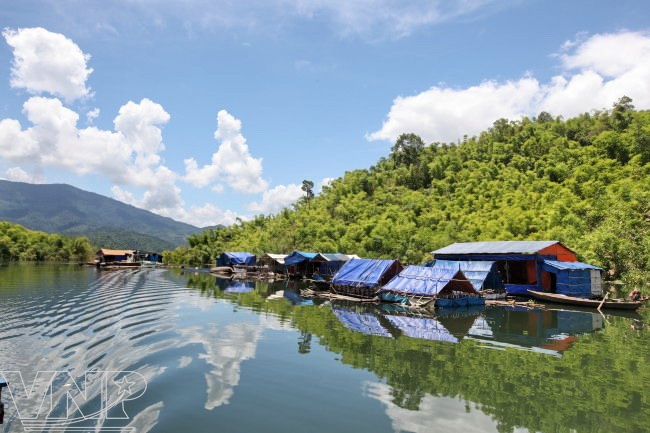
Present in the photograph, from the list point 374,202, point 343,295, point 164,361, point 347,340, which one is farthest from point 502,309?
point 374,202

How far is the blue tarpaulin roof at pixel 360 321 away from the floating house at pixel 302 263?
2403cm

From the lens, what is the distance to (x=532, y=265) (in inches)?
1423

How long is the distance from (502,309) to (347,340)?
16451mm

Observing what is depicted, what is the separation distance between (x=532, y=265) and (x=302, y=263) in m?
30.7

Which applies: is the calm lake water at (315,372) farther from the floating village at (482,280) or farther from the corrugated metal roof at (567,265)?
the corrugated metal roof at (567,265)

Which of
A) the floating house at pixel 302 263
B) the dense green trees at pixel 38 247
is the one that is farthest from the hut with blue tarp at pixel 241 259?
the dense green trees at pixel 38 247

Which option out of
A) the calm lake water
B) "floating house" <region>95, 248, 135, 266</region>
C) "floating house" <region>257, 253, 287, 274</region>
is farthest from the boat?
"floating house" <region>95, 248, 135, 266</region>

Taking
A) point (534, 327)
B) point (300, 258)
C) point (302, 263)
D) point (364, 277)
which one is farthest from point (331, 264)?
point (534, 327)

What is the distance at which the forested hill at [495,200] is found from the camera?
150 ft

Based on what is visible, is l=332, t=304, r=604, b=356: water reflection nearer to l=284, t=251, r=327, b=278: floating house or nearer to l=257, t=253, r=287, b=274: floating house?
l=284, t=251, r=327, b=278: floating house

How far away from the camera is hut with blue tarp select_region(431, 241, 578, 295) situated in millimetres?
34441

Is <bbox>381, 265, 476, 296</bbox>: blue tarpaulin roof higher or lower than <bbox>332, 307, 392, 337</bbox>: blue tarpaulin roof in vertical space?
higher

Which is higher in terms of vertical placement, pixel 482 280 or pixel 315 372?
pixel 482 280

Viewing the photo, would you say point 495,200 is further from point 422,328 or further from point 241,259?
point 422,328
